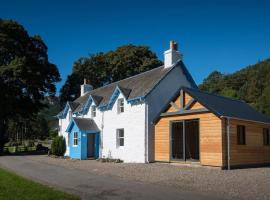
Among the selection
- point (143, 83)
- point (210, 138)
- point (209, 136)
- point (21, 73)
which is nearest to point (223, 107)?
point (209, 136)

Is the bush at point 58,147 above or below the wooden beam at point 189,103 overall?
below

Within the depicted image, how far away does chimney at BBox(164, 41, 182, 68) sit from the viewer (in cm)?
2773

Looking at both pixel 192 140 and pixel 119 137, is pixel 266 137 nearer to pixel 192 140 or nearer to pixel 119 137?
pixel 192 140

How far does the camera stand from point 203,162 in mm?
20391

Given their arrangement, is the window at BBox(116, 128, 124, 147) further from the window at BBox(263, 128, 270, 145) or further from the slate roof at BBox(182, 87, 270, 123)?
the window at BBox(263, 128, 270, 145)

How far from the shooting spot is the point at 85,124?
104 feet

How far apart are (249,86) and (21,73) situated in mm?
48151

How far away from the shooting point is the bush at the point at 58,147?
3444 centimetres

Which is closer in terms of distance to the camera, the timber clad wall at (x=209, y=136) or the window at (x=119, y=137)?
the timber clad wall at (x=209, y=136)

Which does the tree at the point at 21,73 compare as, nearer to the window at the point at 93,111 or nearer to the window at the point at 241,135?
the window at the point at 93,111

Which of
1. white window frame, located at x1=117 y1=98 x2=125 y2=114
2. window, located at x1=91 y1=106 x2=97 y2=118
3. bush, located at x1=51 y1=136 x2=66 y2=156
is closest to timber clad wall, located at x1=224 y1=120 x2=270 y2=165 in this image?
white window frame, located at x1=117 y1=98 x2=125 y2=114

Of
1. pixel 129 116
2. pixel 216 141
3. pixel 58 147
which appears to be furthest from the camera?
pixel 58 147

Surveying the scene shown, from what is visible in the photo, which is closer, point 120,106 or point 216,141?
point 216,141

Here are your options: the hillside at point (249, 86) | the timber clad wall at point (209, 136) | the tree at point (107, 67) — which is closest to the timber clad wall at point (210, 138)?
the timber clad wall at point (209, 136)
